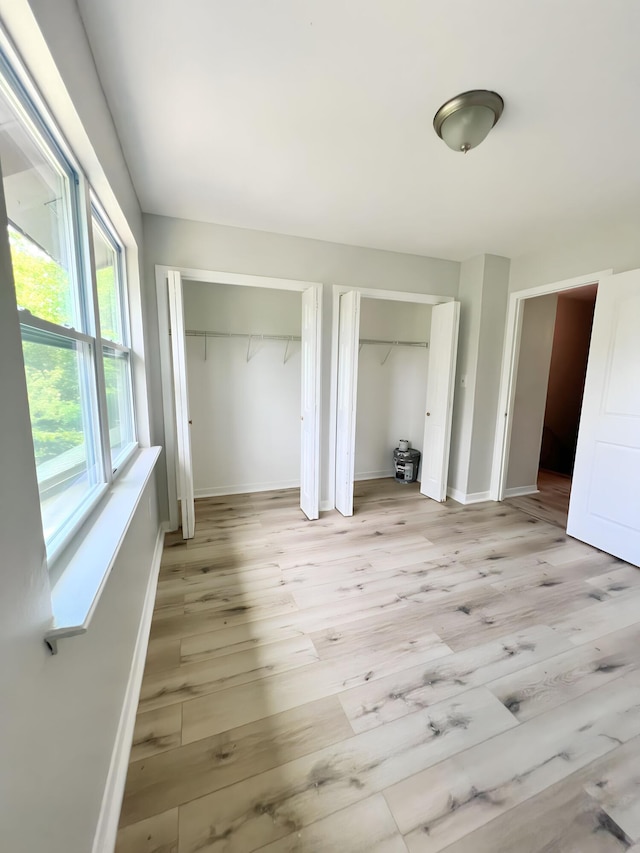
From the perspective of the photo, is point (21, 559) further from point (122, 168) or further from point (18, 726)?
point (122, 168)

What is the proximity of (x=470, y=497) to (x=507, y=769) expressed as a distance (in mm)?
2664

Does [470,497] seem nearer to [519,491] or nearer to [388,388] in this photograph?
[519,491]

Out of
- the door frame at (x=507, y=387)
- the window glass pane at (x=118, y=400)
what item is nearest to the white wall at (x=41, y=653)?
the window glass pane at (x=118, y=400)

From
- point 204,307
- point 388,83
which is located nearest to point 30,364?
point 388,83

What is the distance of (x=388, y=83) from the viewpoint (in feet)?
4.48

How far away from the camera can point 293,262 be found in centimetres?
292

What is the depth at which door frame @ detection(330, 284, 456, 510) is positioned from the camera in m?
3.08

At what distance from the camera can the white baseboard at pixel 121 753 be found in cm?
95

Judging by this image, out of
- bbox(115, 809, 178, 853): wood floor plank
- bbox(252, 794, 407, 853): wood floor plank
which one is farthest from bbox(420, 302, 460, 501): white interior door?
bbox(115, 809, 178, 853): wood floor plank

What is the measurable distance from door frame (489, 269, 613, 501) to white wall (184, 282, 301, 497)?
222 centimetres

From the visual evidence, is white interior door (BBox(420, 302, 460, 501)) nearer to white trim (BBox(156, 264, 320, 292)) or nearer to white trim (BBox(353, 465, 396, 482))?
white trim (BBox(353, 465, 396, 482))

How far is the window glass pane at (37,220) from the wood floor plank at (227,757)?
157 centimetres

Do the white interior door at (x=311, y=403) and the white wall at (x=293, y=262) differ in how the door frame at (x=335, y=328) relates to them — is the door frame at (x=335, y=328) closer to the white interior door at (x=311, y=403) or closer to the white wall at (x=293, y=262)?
the white wall at (x=293, y=262)

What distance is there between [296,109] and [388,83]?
16.4 inches
